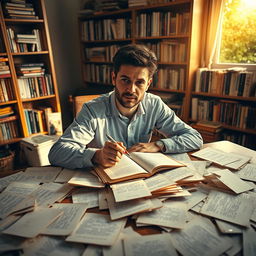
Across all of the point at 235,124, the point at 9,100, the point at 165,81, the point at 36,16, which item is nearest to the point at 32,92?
the point at 9,100

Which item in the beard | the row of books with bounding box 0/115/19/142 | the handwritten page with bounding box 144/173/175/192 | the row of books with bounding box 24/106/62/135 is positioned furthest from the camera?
the row of books with bounding box 24/106/62/135

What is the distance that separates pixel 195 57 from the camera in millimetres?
2459

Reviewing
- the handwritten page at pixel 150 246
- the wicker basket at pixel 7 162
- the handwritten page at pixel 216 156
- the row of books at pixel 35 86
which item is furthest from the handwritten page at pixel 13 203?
the row of books at pixel 35 86

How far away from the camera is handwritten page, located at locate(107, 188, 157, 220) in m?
0.72

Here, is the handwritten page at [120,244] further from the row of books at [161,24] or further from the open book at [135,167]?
the row of books at [161,24]

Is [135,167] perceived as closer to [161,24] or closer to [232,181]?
[232,181]

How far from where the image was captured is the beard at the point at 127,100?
4.30 feet

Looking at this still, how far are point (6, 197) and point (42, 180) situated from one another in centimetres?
16

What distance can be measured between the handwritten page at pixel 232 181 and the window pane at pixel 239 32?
1.86 metres

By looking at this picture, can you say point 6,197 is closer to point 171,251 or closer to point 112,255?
point 112,255

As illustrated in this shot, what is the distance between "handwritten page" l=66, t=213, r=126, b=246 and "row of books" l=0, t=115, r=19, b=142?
86.2 inches

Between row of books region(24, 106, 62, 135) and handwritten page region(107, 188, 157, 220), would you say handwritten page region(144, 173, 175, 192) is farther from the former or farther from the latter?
row of books region(24, 106, 62, 135)

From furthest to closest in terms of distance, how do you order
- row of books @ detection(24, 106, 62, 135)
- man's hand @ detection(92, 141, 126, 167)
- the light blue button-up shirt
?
1. row of books @ detection(24, 106, 62, 135)
2. the light blue button-up shirt
3. man's hand @ detection(92, 141, 126, 167)

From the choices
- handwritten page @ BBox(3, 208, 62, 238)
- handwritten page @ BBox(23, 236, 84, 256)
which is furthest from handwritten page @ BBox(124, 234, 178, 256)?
handwritten page @ BBox(3, 208, 62, 238)
